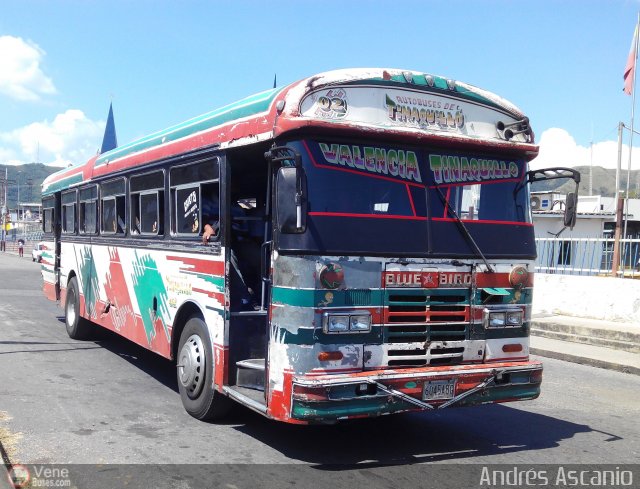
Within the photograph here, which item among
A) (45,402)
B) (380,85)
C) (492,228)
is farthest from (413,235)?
(45,402)

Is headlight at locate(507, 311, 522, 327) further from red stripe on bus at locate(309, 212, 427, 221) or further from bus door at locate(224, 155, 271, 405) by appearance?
bus door at locate(224, 155, 271, 405)

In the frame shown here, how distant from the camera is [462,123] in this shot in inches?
250

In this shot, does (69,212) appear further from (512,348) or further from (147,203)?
(512,348)

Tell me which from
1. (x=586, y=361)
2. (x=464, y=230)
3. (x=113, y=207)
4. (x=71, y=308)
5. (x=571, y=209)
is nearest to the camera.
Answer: (x=464, y=230)

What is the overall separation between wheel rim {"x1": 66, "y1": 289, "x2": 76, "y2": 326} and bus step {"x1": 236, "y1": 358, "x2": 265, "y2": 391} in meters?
6.64

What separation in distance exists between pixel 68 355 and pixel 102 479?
5805 millimetres

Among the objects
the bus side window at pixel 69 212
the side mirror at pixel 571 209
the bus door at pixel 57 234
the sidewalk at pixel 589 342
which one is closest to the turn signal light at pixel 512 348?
the side mirror at pixel 571 209

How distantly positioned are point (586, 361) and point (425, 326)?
23.5 feet

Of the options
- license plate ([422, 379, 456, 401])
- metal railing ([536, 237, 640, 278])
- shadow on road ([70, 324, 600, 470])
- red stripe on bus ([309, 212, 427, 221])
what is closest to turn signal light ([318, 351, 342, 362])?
license plate ([422, 379, 456, 401])

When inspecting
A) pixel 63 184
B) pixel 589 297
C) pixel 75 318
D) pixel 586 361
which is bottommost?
pixel 586 361

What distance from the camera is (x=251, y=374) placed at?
20.9ft

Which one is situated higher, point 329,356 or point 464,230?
point 464,230

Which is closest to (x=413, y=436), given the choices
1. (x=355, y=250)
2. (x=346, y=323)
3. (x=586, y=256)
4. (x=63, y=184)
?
(x=346, y=323)

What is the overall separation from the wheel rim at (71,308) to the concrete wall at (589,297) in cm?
1070
